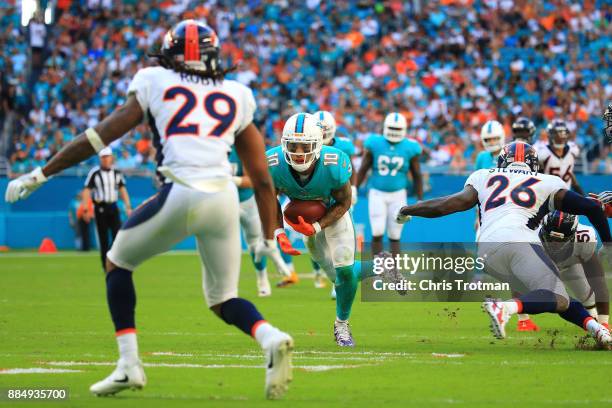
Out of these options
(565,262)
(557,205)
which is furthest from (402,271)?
(557,205)

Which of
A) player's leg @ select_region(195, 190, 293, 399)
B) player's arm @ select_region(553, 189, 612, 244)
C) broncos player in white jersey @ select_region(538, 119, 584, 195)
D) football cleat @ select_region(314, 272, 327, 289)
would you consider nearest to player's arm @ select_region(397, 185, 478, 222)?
player's arm @ select_region(553, 189, 612, 244)

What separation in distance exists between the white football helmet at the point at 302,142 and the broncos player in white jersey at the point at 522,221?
83 cm

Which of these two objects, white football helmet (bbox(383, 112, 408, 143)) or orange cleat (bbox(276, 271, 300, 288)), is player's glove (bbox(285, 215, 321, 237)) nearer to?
orange cleat (bbox(276, 271, 300, 288))

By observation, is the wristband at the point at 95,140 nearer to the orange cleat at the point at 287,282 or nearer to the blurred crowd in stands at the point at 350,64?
the orange cleat at the point at 287,282

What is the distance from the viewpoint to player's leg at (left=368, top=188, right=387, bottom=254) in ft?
49.2

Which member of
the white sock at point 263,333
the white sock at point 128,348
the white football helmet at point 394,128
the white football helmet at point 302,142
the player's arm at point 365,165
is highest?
the white football helmet at point 394,128

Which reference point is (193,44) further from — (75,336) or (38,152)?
(38,152)

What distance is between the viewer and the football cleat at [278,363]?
5.68 metres

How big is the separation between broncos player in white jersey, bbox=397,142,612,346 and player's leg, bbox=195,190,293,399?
7.65 feet

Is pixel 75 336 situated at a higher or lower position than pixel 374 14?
lower

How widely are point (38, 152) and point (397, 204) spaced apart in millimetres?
10715

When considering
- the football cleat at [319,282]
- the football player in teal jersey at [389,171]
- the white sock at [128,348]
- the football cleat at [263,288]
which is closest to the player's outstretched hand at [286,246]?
the white sock at [128,348]

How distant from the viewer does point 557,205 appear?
8117 millimetres

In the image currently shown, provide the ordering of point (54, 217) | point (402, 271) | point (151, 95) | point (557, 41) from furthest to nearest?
point (557, 41)
point (54, 217)
point (402, 271)
point (151, 95)
